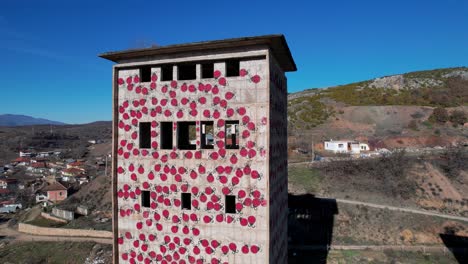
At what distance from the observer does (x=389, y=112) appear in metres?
96.2

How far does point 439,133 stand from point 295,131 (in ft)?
124

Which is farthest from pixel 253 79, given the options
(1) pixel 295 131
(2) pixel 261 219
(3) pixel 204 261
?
(1) pixel 295 131

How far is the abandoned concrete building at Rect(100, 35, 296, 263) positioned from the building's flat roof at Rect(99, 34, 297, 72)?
0.18 ft

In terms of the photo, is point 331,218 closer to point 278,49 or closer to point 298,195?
point 298,195

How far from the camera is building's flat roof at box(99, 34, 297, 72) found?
14.9 metres

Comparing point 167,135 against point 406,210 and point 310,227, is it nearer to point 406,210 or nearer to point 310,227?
point 310,227

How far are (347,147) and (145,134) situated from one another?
6569 centimetres

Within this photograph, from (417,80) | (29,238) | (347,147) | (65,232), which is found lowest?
(29,238)

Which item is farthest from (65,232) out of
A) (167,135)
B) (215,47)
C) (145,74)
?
(215,47)

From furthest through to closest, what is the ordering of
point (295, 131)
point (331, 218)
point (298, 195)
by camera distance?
point (295, 131) < point (298, 195) < point (331, 218)

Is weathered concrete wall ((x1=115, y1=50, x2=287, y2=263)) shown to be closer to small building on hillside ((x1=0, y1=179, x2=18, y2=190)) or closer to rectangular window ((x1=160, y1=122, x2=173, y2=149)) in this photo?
rectangular window ((x1=160, y1=122, x2=173, y2=149))

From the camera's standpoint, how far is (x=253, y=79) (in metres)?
15.4

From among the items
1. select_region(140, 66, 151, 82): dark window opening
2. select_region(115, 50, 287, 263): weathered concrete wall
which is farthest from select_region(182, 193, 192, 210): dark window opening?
select_region(140, 66, 151, 82): dark window opening

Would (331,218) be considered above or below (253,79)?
below
